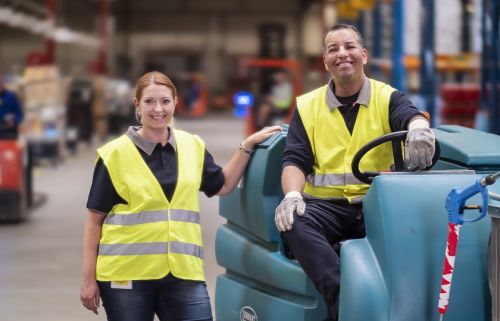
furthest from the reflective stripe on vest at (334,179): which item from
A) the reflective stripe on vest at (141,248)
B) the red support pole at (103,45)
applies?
the red support pole at (103,45)

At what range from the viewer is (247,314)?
5430 mm

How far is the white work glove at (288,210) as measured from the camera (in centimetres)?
450

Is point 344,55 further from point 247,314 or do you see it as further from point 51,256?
point 51,256

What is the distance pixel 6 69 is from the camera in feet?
116

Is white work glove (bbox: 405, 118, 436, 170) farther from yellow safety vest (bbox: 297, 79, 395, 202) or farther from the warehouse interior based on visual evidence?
the warehouse interior

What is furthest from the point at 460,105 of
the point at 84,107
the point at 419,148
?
the point at 419,148

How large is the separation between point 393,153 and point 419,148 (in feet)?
1.54

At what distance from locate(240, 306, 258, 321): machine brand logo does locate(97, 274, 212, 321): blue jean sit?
38.3 inches

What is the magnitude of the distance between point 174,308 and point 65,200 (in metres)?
11.1

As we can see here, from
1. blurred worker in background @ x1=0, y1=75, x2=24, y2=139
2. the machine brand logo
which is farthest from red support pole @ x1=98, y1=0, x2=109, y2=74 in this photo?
the machine brand logo

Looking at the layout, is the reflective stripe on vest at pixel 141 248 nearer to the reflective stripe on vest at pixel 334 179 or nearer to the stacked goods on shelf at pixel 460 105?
the reflective stripe on vest at pixel 334 179

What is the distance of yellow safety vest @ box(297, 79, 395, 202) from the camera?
4.75 m

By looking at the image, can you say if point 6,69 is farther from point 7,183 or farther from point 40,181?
point 7,183

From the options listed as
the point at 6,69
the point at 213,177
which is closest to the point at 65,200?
the point at 213,177
